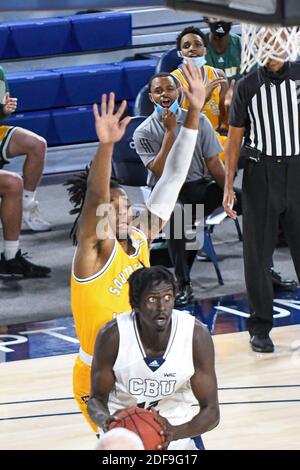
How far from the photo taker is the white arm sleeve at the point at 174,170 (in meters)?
4.80

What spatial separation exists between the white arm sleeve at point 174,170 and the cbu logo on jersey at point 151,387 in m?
0.81

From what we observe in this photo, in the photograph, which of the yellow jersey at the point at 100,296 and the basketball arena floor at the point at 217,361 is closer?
the yellow jersey at the point at 100,296

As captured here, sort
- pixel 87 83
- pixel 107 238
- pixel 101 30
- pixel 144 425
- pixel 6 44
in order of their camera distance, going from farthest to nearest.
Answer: pixel 101 30, pixel 6 44, pixel 87 83, pixel 107 238, pixel 144 425

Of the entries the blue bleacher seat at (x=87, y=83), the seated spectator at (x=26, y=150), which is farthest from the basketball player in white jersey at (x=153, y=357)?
the blue bleacher seat at (x=87, y=83)

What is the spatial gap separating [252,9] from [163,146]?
4.18 metres

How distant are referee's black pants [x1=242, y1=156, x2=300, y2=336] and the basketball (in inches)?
114

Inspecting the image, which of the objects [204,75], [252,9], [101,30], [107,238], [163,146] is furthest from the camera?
[101,30]

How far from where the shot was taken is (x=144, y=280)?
443cm

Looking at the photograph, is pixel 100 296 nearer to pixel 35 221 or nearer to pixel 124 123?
pixel 124 123

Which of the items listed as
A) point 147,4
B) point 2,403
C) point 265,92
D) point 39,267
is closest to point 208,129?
point 265,92

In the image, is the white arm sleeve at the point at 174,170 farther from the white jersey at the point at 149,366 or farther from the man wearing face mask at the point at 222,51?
the man wearing face mask at the point at 222,51

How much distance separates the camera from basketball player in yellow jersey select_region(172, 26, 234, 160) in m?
8.52

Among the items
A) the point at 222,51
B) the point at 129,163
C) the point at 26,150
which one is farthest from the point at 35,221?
the point at 222,51

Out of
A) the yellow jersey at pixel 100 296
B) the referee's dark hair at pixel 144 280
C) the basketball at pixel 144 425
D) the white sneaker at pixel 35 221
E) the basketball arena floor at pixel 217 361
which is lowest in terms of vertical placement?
the white sneaker at pixel 35 221
